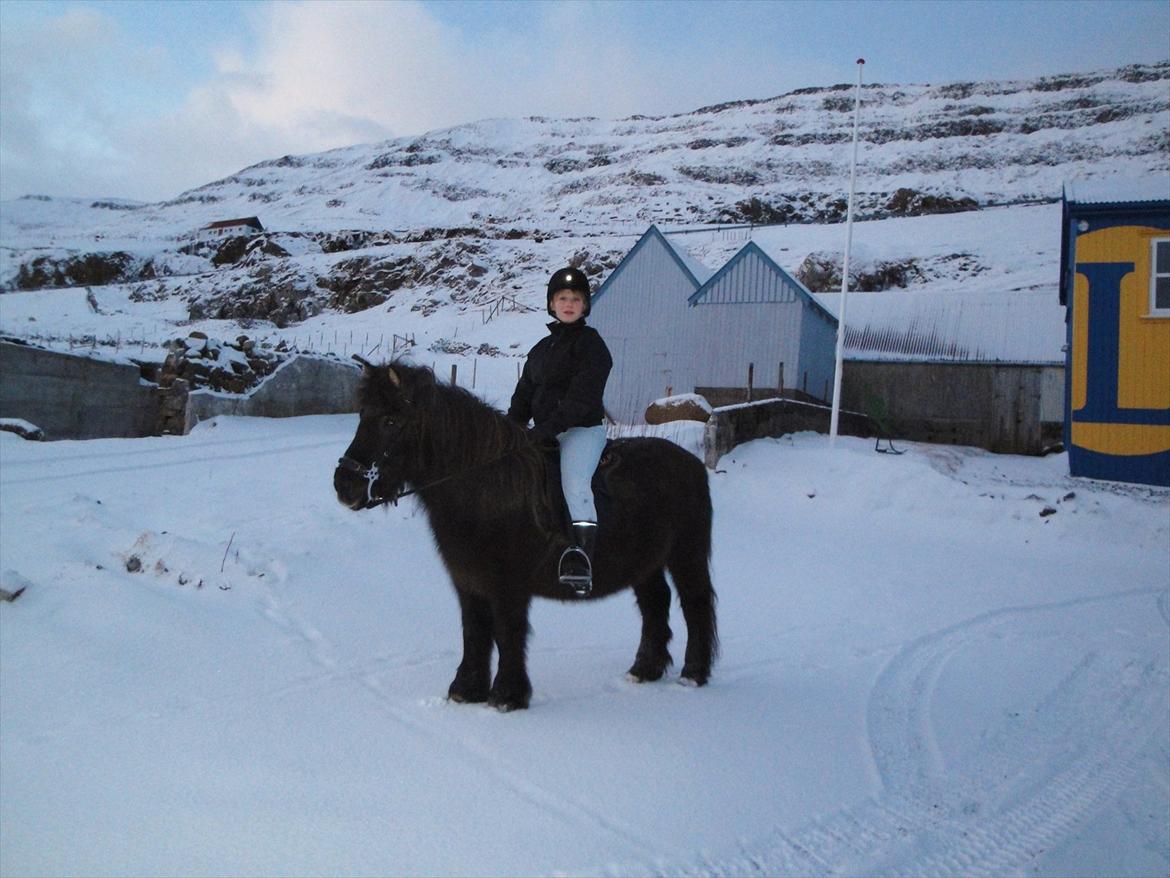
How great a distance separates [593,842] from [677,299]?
23453 mm

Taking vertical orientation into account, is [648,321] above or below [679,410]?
above

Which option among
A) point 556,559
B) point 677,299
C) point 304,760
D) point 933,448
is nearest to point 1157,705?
point 556,559

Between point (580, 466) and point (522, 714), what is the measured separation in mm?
1533

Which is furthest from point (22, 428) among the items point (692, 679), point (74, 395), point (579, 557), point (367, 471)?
point (692, 679)

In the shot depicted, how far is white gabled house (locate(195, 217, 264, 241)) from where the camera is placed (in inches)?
2876

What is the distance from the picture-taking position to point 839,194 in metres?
80.2

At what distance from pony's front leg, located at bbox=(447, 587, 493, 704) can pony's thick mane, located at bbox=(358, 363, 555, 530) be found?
678mm

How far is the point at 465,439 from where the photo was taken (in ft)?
16.4

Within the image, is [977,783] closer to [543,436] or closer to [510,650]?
[510,650]

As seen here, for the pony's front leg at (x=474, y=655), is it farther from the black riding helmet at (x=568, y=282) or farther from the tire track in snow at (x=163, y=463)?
the tire track in snow at (x=163, y=463)

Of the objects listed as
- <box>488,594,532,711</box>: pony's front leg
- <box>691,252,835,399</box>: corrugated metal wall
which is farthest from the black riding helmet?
<box>691,252,835,399</box>: corrugated metal wall

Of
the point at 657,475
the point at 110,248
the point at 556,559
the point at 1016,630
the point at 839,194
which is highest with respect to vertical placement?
the point at 839,194

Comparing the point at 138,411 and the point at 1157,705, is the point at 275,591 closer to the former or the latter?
the point at 1157,705

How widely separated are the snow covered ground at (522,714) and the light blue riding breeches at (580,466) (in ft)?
3.26
